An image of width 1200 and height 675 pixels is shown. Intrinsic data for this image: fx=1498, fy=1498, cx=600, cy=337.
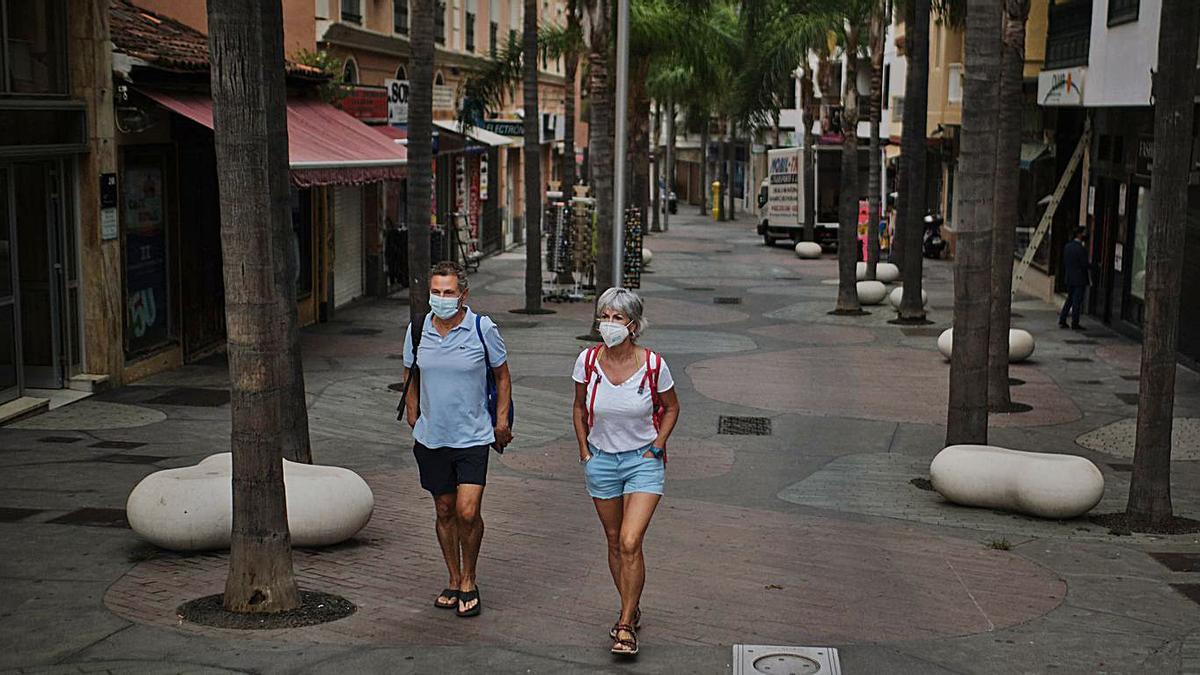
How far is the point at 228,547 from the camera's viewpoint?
9227mm

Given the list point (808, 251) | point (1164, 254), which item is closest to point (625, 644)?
point (1164, 254)

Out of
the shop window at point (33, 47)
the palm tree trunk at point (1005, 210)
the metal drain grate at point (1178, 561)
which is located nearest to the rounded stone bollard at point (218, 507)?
the metal drain grate at point (1178, 561)

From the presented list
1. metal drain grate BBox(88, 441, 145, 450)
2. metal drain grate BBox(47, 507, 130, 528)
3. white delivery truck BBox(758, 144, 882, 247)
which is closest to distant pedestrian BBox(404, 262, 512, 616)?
metal drain grate BBox(47, 507, 130, 528)

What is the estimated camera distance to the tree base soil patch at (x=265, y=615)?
7812mm

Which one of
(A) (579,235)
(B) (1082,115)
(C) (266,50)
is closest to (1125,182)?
(B) (1082,115)

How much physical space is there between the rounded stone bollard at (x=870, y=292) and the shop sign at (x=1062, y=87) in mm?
4587

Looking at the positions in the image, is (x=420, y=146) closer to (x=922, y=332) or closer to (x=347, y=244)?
(x=347, y=244)

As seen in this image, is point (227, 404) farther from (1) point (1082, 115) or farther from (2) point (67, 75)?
(1) point (1082, 115)

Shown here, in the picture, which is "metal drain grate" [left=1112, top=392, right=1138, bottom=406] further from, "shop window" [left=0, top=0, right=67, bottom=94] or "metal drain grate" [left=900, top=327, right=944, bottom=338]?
"shop window" [left=0, top=0, right=67, bottom=94]

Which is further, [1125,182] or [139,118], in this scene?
[1125,182]

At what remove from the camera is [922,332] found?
80.7ft

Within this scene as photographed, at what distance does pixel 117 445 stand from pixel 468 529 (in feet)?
20.8

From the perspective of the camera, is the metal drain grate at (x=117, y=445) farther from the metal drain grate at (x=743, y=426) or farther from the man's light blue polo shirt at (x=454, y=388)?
the man's light blue polo shirt at (x=454, y=388)

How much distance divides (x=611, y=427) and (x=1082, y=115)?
23595 mm
